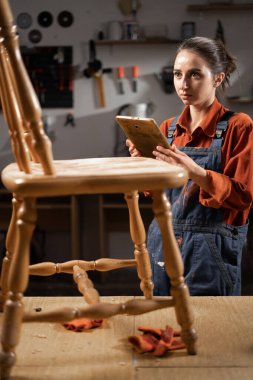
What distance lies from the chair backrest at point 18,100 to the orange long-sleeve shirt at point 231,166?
2.55 ft

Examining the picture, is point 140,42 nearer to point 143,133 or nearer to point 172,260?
point 143,133

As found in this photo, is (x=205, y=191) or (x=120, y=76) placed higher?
(x=205, y=191)

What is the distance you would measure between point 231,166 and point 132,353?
823mm

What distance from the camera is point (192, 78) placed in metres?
2.10

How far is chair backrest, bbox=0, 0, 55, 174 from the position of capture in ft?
4.10

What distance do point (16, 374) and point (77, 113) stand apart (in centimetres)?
400

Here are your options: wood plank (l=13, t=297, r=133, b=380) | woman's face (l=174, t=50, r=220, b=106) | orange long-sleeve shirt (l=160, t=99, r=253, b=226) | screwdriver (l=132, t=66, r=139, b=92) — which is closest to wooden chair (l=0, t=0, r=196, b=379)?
wood plank (l=13, t=297, r=133, b=380)

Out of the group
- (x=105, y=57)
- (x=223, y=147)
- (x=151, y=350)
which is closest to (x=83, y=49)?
(x=105, y=57)

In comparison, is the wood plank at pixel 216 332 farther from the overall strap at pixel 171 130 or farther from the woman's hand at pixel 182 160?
the overall strap at pixel 171 130

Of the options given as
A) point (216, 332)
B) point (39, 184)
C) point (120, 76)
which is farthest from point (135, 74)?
point (39, 184)

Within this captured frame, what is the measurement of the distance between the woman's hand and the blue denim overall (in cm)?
17

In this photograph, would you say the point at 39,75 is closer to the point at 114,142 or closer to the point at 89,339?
the point at 114,142

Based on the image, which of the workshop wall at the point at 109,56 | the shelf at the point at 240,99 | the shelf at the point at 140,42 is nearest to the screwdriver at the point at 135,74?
the workshop wall at the point at 109,56

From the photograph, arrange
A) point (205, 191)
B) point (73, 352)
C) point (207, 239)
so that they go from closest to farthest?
point (73, 352), point (205, 191), point (207, 239)
